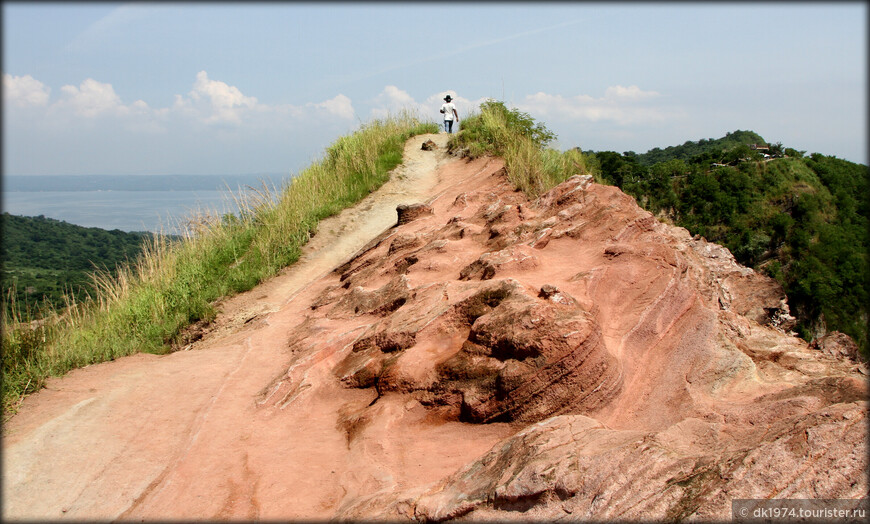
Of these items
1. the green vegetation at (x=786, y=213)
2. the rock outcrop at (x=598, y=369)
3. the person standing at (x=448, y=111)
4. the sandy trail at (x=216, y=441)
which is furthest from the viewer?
the green vegetation at (x=786, y=213)

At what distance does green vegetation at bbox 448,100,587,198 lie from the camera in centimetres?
920

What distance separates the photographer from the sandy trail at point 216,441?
3506 mm

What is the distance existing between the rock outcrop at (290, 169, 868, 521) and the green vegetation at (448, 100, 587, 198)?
1915 mm

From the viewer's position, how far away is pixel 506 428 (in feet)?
12.4

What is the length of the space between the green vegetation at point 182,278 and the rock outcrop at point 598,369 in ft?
7.58

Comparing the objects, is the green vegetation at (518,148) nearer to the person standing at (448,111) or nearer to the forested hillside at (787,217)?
the person standing at (448,111)

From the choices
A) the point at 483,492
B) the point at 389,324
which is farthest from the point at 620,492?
the point at 389,324

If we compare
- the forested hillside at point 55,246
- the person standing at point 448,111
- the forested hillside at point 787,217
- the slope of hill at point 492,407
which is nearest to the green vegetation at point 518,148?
the person standing at point 448,111

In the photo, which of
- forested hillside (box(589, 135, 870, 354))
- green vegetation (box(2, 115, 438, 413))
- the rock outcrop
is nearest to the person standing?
green vegetation (box(2, 115, 438, 413))

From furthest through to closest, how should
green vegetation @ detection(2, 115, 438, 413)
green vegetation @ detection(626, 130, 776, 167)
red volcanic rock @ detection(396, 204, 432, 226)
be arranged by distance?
green vegetation @ detection(626, 130, 776, 167)
red volcanic rock @ detection(396, 204, 432, 226)
green vegetation @ detection(2, 115, 438, 413)

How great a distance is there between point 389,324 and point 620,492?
3019mm

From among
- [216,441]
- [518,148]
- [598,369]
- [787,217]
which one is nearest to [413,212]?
[518,148]

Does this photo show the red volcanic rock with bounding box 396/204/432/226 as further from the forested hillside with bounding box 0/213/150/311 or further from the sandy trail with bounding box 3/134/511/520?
the forested hillside with bounding box 0/213/150/311

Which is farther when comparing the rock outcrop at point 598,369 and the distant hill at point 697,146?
the distant hill at point 697,146
